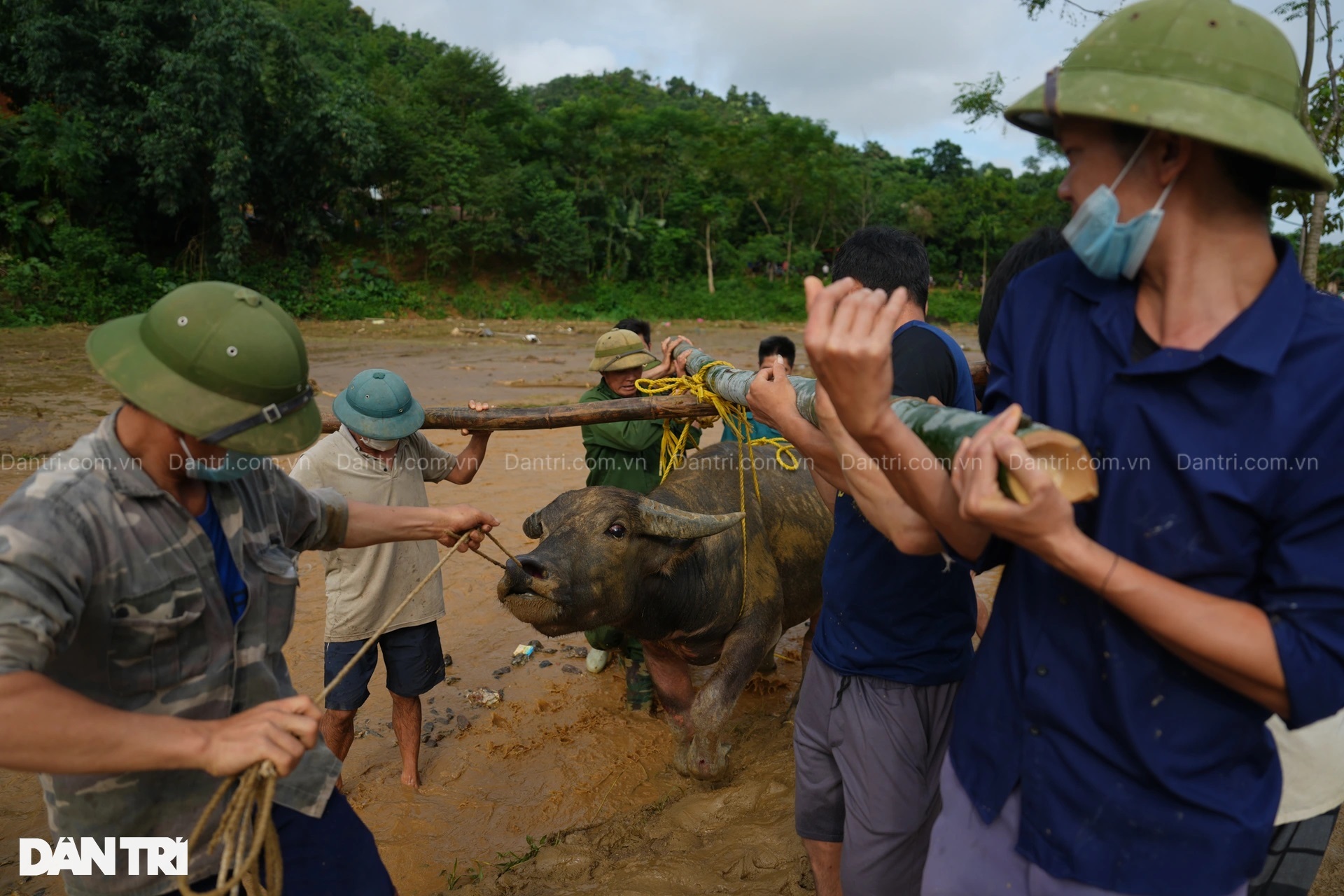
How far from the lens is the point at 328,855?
2500 mm

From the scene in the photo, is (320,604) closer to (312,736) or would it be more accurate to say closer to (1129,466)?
(312,736)

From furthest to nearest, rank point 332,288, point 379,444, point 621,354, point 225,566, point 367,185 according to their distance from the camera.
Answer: point 367,185
point 332,288
point 621,354
point 379,444
point 225,566

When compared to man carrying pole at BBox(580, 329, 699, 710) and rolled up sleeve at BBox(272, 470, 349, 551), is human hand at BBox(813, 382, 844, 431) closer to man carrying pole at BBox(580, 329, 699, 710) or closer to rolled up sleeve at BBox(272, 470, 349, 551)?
rolled up sleeve at BBox(272, 470, 349, 551)

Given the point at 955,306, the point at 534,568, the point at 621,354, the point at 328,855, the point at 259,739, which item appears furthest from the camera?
the point at 955,306

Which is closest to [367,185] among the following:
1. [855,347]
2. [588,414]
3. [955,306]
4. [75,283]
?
[75,283]

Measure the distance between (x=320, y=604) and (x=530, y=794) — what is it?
308cm

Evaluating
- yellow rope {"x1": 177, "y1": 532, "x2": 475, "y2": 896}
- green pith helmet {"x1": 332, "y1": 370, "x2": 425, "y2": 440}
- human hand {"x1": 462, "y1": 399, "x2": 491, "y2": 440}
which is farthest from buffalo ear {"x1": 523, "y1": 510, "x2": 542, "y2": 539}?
yellow rope {"x1": 177, "y1": 532, "x2": 475, "y2": 896}

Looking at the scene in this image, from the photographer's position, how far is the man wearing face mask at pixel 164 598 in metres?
1.81

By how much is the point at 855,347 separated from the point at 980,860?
116 cm

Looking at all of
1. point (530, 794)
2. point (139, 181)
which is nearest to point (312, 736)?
point (530, 794)

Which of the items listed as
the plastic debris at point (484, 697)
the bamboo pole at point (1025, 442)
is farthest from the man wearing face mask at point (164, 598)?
the plastic debris at point (484, 697)

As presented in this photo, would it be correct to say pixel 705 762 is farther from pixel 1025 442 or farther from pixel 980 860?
pixel 1025 442

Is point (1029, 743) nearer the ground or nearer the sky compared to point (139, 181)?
nearer the ground

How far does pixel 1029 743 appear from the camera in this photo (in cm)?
172
